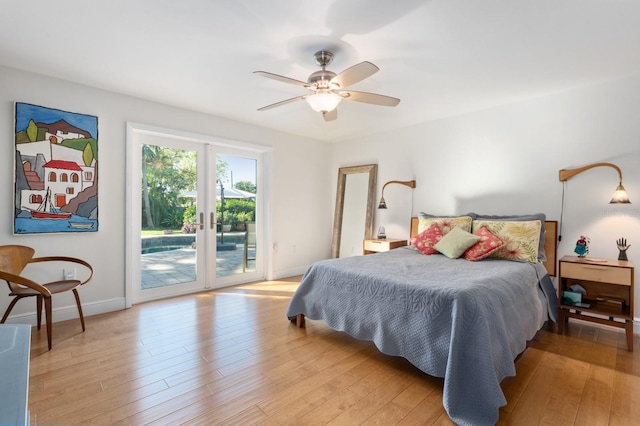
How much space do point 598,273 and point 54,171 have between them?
5.09 metres

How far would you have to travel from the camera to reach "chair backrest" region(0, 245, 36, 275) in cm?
257

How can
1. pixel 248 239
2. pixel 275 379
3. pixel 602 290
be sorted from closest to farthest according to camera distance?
pixel 275 379, pixel 602 290, pixel 248 239

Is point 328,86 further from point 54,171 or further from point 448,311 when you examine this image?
point 54,171

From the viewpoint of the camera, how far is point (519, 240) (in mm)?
3008

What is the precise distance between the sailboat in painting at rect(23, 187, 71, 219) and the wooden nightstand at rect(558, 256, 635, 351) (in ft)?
15.9

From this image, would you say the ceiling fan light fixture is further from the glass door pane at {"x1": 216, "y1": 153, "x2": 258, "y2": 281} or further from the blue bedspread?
the glass door pane at {"x1": 216, "y1": 153, "x2": 258, "y2": 281}

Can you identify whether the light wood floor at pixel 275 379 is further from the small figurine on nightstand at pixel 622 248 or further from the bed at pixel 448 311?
the small figurine on nightstand at pixel 622 248

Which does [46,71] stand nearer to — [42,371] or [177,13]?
[177,13]

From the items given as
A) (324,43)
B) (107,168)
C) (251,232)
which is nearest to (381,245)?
(251,232)

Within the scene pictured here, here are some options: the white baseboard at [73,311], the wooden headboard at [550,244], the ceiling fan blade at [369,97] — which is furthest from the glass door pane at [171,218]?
the wooden headboard at [550,244]

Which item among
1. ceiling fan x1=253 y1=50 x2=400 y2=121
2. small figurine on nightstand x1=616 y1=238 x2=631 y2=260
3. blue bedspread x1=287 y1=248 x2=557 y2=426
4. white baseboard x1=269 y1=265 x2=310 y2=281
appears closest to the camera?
blue bedspread x1=287 y1=248 x2=557 y2=426

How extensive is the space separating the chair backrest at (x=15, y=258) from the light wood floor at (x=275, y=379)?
621 mm

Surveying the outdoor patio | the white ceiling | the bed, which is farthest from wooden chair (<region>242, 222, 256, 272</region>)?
the white ceiling

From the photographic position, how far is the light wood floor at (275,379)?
1.71 meters
